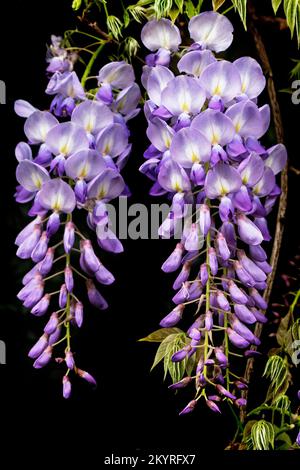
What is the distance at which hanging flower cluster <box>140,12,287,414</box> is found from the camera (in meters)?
1.30

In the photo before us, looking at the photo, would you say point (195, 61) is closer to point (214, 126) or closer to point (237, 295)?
point (214, 126)

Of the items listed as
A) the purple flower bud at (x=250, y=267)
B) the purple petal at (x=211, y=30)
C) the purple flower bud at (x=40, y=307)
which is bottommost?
the purple flower bud at (x=40, y=307)

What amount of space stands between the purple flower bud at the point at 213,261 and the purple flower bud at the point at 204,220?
0.03 m

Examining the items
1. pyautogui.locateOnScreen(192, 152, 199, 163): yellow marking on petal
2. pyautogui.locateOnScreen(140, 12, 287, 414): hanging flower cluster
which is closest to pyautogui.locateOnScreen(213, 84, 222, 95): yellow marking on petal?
pyautogui.locateOnScreen(140, 12, 287, 414): hanging flower cluster

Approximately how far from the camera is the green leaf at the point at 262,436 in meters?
1.46

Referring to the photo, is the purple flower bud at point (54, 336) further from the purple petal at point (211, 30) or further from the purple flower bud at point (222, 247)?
the purple petal at point (211, 30)

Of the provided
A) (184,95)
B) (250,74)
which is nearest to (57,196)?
(184,95)

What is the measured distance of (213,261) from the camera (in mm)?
1289

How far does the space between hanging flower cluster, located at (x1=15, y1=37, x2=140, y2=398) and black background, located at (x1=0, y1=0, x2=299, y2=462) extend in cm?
35

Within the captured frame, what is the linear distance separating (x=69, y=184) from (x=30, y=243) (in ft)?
0.38

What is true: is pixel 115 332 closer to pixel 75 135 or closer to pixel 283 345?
pixel 283 345

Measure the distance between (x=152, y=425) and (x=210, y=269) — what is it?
0.54 metres

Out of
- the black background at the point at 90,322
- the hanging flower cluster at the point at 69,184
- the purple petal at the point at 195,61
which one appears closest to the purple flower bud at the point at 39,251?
the hanging flower cluster at the point at 69,184
